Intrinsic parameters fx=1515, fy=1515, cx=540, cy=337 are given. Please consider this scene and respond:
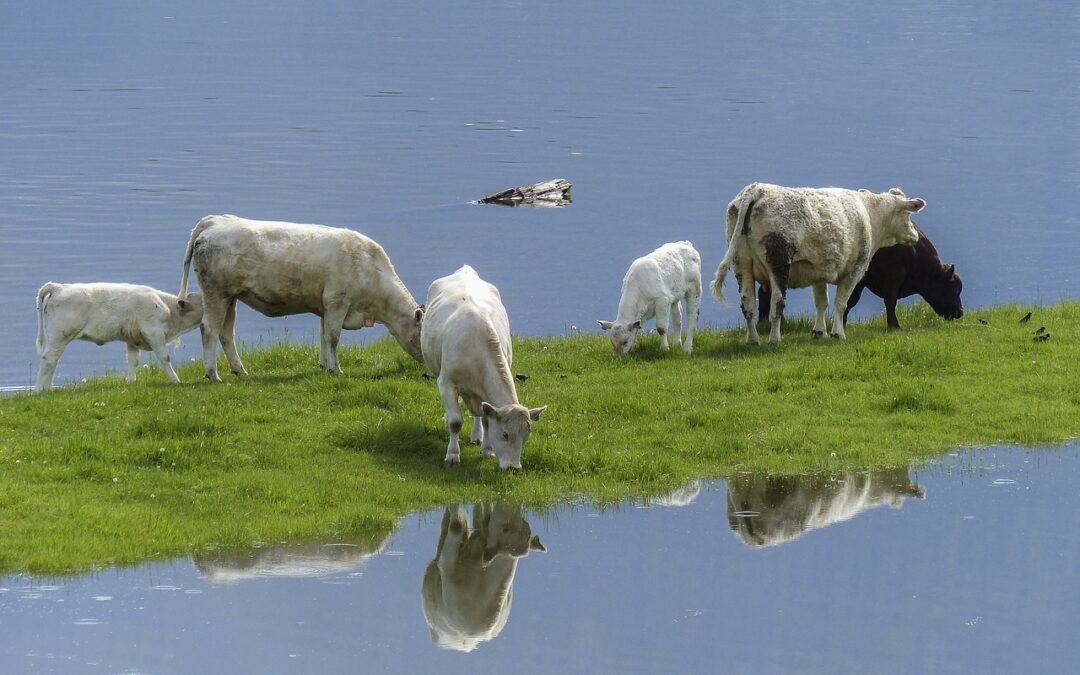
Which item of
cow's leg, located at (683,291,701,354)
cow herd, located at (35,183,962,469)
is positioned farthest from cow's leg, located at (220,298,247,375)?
cow's leg, located at (683,291,701,354)

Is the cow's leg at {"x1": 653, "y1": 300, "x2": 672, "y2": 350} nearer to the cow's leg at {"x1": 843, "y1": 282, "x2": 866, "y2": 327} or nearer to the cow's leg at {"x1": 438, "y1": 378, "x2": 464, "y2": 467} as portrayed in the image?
the cow's leg at {"x1": 843, "y1": 282, "x2": 866, "y2": 327}

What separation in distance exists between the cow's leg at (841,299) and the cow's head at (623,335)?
3599 millimetres

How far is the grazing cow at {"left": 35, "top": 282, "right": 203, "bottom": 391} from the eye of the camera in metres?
21.2

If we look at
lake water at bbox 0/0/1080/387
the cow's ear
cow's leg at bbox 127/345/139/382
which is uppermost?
the cow's ear

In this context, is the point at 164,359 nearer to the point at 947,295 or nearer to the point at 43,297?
the point at 43,297

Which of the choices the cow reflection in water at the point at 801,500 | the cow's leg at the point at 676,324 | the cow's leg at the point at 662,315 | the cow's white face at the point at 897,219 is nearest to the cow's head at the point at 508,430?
the cow reflection in water at the point at 801,500

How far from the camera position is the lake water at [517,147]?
39.6 meters

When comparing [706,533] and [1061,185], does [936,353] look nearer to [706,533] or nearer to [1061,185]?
[706,533]

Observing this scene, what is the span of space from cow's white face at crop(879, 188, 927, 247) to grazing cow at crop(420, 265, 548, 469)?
9781 millimetres

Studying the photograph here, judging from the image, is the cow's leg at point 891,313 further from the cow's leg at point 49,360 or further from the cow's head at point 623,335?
the cow's leg at point 49,360

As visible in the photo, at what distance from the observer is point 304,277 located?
20.5 metres

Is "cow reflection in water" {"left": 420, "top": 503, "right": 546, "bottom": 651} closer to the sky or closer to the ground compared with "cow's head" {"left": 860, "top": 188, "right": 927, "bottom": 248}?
closer to the ground

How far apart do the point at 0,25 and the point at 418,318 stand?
136623 mm

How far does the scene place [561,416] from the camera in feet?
60.5
